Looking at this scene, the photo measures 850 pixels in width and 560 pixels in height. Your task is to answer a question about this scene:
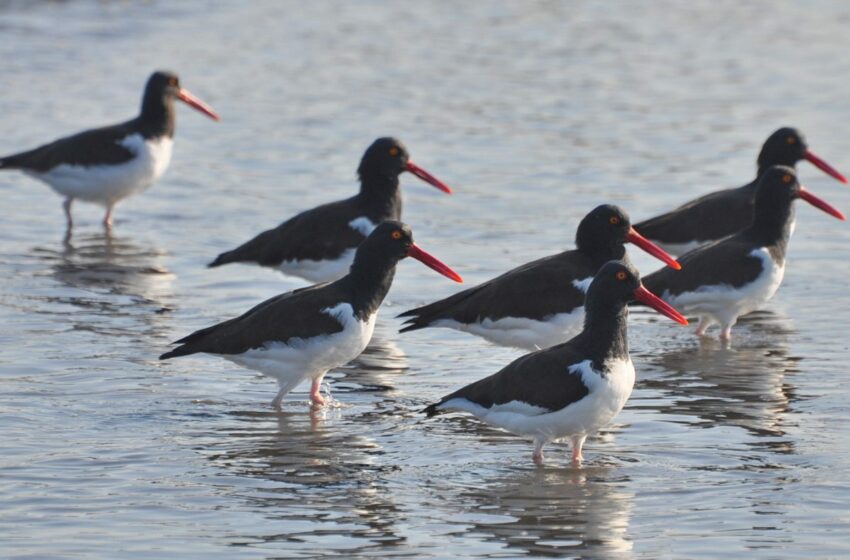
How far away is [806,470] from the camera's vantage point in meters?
8.25

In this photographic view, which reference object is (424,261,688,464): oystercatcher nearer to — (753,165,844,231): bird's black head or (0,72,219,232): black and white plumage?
(753,165,844,231): bird's black head

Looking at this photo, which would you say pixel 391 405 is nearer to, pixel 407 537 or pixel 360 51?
pixel 407 537

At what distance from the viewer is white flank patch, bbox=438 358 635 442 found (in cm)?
816

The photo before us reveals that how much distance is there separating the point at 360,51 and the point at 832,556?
16.9 m

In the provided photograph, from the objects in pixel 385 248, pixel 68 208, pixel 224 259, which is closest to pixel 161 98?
pixel 68 208

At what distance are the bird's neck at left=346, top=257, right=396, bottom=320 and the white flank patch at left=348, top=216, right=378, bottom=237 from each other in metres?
2.33

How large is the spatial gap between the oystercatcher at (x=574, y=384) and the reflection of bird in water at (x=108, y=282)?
366cm

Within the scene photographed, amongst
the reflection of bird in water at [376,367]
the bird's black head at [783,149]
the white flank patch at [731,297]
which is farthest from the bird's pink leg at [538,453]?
the bird's black head at [783,149]

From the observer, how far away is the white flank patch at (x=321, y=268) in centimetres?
1189

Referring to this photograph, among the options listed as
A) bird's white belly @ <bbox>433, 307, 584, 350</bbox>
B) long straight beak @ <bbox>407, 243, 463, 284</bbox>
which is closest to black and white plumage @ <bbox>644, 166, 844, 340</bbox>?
bird's white belly @ <bbox>433, 307, 584, 350</bbox>

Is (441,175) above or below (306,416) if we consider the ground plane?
above

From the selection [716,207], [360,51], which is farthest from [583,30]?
[716,207]

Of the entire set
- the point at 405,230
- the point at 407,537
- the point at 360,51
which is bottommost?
the point at 407,537

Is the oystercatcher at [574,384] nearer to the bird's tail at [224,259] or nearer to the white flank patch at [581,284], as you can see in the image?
the white flank patch at [581,284]
